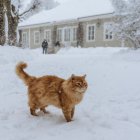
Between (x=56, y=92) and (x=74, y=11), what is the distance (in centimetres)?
3747

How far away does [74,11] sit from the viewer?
44344 mm

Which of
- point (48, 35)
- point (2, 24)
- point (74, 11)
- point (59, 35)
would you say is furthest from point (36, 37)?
point (2, 24)

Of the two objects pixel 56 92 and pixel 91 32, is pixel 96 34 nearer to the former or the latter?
pixel 91 32

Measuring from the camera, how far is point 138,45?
25.4m

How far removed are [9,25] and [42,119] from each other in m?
20.1

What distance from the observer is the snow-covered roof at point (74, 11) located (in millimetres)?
40066

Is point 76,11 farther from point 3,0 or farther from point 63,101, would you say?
point 63,101

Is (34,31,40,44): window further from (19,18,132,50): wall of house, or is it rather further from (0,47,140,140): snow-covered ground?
(0,47,140,140): snow-covered ground

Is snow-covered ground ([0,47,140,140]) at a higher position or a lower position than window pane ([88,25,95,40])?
lower

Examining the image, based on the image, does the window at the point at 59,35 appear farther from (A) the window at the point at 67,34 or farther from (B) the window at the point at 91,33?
(B) the window at the point at 91,33

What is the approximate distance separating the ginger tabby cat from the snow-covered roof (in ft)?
99.3

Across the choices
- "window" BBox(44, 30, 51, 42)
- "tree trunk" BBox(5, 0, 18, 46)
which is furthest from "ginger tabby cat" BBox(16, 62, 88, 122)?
"window" BBox(44, 30, 51, 42)

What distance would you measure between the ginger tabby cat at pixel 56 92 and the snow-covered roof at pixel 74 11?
99.3ft

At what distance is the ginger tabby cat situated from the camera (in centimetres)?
714
